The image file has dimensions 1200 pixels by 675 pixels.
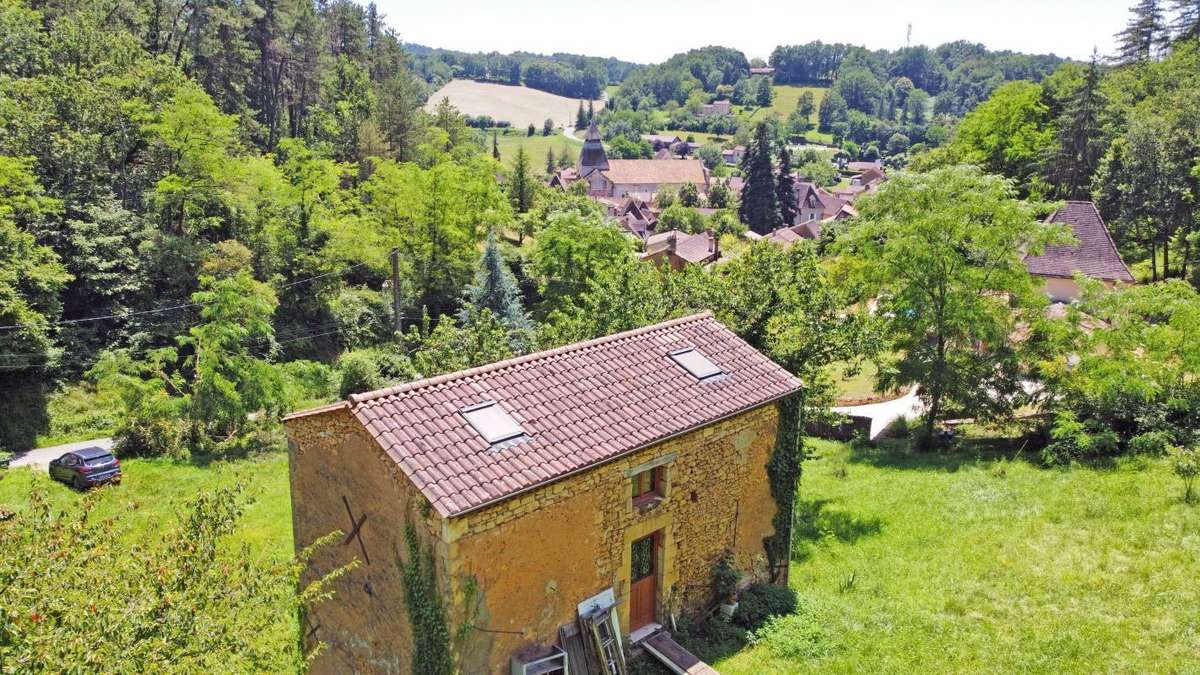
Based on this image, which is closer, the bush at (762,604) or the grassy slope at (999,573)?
the grassy slope at (999,573)

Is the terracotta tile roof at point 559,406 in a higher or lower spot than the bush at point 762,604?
higher

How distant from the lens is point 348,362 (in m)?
31.8

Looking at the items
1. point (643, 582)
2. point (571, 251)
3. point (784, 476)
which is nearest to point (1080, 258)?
point (571, 251)

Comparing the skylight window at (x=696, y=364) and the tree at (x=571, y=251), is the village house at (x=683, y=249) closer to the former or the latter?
the tree at (x=571, y=251)

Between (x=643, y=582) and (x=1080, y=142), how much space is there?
5046 cm

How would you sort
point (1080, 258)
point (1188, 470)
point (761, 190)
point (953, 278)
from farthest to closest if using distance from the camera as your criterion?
point (761, 190) < point (1080, 258) < point (953, 278) < point (1188, 470)

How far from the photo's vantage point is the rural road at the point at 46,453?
27.2 meters

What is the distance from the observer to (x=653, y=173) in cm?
12775

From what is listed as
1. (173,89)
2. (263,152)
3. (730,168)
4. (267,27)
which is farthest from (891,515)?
(730,168)

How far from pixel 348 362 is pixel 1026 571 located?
84.2 ft

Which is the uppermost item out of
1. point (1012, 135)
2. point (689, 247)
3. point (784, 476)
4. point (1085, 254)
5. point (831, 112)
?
point (831, 112)

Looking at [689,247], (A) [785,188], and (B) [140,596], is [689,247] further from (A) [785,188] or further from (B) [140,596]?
(B) [140,596]

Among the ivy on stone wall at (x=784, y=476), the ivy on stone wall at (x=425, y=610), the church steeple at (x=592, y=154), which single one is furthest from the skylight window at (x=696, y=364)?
the church steeple at (x=592, y=154)

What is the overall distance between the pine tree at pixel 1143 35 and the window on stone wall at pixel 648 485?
79818 mm
